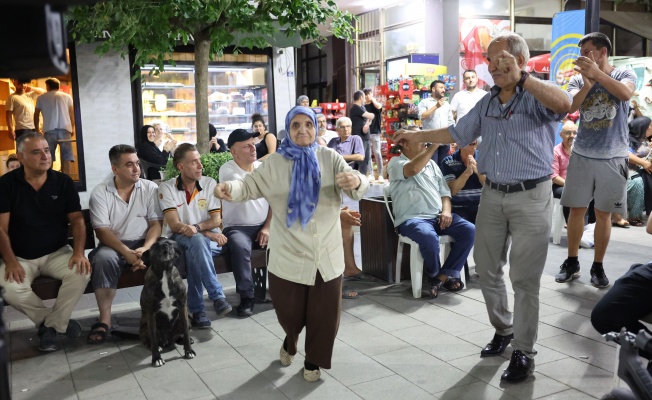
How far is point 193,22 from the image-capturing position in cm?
682

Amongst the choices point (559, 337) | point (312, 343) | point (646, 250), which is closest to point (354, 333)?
point (312, 343)

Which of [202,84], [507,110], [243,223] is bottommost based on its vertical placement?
[243,223]

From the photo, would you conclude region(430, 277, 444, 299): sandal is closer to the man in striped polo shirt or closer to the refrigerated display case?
the man in striped polo shirt

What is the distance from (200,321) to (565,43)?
8158mm

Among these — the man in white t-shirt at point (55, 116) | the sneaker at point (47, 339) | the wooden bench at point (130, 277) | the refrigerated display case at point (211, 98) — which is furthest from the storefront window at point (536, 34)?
the sneaker at point (47, 339)

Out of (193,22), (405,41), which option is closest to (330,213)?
(193,22)

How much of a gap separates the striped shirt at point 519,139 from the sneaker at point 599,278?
7.80 feet

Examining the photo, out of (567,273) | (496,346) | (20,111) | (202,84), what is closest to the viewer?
(496,346)

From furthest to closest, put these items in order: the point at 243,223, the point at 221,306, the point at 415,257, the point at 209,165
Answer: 1. the point at 209,165
2. the point at 415,257
3. the point at 243,223
4. the point at 221,306

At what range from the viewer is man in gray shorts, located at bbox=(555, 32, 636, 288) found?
5.50 m

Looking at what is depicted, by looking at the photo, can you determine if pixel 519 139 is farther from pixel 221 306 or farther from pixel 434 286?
pixel 221 306

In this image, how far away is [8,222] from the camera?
16.3 ft

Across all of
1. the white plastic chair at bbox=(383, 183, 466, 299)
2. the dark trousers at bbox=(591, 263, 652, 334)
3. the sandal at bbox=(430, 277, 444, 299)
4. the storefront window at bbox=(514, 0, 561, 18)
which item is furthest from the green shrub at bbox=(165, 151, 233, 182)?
the storefront window at bbox=(514, 0, 561, 18)

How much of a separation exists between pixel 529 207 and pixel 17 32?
3.00 meters
